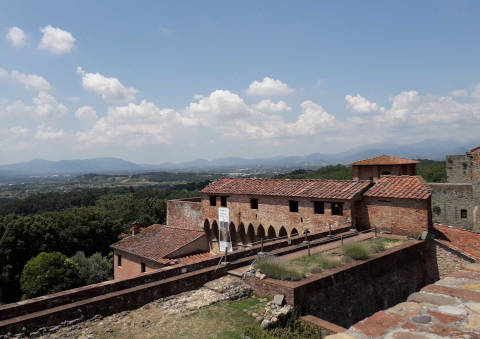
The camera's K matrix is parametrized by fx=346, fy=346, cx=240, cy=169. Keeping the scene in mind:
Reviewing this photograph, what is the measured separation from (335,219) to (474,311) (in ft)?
42.7

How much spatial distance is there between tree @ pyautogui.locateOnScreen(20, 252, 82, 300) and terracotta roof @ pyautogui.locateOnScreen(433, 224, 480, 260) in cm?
2581

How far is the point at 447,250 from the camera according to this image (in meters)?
15.4

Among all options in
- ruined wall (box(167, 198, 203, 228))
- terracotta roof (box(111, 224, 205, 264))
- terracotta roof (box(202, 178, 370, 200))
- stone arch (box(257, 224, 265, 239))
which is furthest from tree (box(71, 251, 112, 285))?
stone arch (box(257, 224, 265, 239))

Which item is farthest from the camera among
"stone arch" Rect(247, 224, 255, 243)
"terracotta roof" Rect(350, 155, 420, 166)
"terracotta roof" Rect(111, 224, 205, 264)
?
"terracotta roof" Rect(350, 155, 420, 166)

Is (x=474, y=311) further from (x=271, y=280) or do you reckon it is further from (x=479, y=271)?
(x=271, y=280)

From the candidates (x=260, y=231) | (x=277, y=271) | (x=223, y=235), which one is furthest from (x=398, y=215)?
(x=223, y=235)

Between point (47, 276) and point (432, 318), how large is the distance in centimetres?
2786

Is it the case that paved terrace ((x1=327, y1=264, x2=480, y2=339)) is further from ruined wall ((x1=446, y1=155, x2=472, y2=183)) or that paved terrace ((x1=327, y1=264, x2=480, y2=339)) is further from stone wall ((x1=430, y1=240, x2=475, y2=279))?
ruined wall ((x1=446, y1=155, x2=472, y2=183))

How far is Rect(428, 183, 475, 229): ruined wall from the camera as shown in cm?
3012

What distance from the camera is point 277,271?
10383 mm

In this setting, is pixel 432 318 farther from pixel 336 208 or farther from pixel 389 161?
pixel 389 161

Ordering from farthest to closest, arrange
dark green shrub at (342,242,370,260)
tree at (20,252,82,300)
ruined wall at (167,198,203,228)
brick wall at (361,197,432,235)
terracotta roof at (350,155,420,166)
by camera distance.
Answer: terracotta roof at (350,155,420,166) → ruined wall at (167,198,203,228) → tree at (20,252,82,300) → brick wall at (361,197,432,235) → dark green shrub at (342,242,370,260)

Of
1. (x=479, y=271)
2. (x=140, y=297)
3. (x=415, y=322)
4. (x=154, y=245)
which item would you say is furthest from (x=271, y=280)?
(x=154, y=245)

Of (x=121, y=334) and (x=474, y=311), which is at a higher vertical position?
(x=474, y=311)
